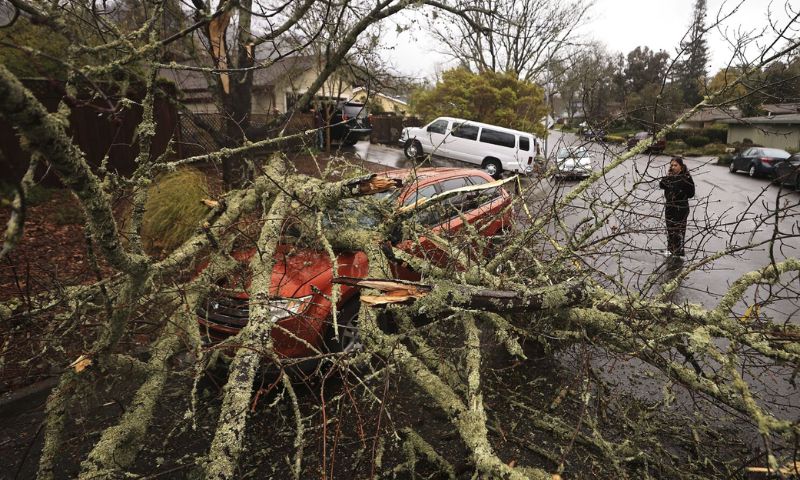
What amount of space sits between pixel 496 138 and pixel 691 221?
12.6 m

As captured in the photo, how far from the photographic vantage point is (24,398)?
361 cm

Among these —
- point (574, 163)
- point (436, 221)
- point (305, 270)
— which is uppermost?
point (574, 163)

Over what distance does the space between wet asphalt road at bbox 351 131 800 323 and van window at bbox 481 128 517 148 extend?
1.50m

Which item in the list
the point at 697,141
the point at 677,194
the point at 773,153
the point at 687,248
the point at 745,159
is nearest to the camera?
the point at 687,248

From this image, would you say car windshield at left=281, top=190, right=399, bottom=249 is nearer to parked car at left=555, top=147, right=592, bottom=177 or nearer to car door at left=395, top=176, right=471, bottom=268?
car door at left=395, top=176, right=471, bottom=268

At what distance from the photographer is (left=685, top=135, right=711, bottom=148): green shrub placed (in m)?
29.1

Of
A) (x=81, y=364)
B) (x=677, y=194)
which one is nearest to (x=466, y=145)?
(x=677, y=194)

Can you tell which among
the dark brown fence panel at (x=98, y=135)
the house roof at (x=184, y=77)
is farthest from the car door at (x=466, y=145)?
the dark brown fence panel at (x=98, y=135)

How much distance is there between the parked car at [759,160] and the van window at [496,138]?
417 inches

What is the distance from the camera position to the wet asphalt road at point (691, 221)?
370cm

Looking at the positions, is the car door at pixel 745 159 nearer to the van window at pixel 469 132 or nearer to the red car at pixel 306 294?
the van window at pixel 469 132

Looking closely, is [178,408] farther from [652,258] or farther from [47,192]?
[652,258]

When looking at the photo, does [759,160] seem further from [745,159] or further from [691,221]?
[691,221]

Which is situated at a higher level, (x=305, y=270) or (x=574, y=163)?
(x=574, y=163)
